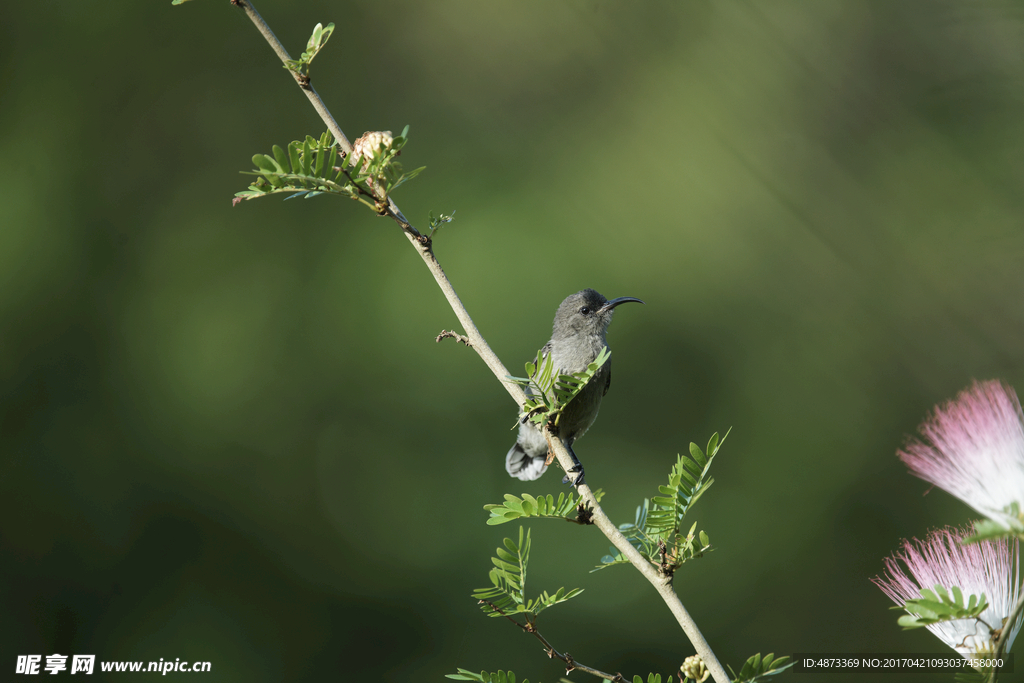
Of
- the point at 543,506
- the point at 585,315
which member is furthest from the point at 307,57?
the point at 585,315

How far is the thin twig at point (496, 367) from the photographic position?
41.1 inches

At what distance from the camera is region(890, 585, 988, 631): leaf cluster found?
0.82 meters

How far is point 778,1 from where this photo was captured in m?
7.82

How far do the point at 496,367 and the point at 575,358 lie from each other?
1669mm

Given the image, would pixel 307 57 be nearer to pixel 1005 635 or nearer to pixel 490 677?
pixel 490 677

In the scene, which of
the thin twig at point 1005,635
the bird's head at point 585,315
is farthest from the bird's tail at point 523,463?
the thin twig at point 1005,635

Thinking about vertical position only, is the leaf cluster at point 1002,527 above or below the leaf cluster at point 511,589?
below

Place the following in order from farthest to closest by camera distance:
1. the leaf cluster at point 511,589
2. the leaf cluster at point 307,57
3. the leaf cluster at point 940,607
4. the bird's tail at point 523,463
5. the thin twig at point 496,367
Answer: the bird's tail at point 523,463, the leaf cluster at point 511,589, the leaf cluster at point 307,57, the thin twig at point 496,367, the leaf cluster at point 940,607

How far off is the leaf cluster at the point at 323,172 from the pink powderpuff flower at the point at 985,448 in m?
0.87

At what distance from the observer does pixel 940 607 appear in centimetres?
83

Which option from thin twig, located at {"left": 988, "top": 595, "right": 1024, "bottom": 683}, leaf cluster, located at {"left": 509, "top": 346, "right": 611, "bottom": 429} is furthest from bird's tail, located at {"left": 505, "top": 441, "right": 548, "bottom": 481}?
thin twig, located at {"left": 988, "top": 595, "right": 1024, "bottom": 683}

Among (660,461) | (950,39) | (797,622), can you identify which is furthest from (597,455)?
(950,39)

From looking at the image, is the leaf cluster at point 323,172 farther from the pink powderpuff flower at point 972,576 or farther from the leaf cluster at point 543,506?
the pink powderpuff flower at point 972,576

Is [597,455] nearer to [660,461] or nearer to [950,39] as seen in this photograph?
[660,461]
